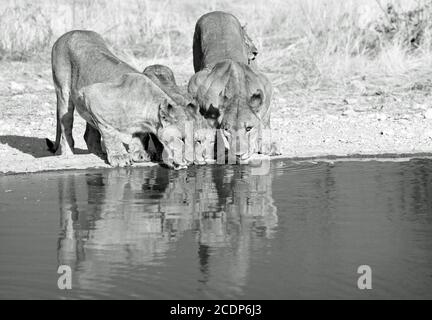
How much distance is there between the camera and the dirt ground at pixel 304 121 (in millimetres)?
11859

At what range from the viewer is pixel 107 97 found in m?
11.3

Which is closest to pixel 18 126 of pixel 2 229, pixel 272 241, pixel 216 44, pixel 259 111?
pixel 216 44

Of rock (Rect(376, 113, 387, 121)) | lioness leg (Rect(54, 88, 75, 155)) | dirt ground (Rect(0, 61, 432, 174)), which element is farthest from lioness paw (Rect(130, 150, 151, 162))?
rock (Rect(376, 113, 387, 121))

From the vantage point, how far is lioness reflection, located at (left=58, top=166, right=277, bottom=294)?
7074 mm

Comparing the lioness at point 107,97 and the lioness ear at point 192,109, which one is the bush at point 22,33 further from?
the lioness ear at point 192,109

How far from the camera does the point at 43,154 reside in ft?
40.6

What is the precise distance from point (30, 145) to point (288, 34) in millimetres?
7009

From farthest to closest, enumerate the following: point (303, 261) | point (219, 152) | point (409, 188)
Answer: point (219, 152) < point (409, 188) < point (303, 261)

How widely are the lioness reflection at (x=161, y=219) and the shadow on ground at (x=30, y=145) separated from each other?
5.82 feet

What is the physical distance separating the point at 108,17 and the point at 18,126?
5976 mm

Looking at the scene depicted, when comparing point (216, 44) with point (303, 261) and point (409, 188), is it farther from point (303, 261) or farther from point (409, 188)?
point (303, 261)

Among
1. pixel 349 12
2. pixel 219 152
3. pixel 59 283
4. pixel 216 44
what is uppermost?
pixel 349 12

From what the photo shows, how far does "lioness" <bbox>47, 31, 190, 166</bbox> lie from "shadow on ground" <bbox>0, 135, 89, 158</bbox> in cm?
48

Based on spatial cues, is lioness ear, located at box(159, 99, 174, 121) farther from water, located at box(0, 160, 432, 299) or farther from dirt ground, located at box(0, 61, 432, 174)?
dirt ground, located at box(0, 61, 432, 174)
